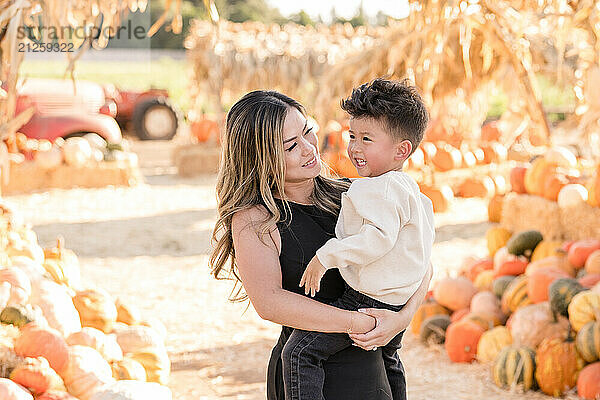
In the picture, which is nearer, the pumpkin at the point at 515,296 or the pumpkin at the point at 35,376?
the pumpkin at the point at 35,376

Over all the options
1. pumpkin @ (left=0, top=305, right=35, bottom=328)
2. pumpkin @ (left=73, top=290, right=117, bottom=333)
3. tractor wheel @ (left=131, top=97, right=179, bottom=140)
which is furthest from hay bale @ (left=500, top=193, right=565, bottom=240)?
tractor wheel @ (left=131, top=97, right=179, bottom=140)

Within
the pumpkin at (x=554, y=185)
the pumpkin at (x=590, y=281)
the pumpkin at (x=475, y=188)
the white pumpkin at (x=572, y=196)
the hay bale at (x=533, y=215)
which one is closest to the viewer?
the pumpkin at (x=590, y=281)

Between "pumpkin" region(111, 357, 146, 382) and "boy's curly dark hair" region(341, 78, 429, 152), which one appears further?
"pumpkin" region(111, 357, 146, 382)

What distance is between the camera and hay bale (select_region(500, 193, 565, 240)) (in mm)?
5965

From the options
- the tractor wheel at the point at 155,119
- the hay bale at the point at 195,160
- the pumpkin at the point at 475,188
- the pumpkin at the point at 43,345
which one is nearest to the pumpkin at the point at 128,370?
the pumpkin at the point at 43,345

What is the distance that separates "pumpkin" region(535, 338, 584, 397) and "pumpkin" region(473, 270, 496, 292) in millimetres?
1079

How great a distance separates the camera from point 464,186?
10.8m

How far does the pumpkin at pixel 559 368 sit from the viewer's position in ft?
12.7

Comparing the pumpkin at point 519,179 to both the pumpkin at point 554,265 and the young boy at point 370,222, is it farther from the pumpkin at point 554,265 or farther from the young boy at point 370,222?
the young boy at point 370,222

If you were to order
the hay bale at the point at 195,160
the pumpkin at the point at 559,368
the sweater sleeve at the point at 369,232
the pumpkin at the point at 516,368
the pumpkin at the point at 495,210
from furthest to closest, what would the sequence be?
the hay bale at the point at 195,160
the pumpkin at the point at 495,210
the pumpkin at the point at 516,368
the pumpkin at the point at 559,368
the sweater sleeve at the point at 369,232

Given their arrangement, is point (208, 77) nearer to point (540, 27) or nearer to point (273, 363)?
point (540, 27)

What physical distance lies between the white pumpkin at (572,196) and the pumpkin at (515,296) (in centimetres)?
131

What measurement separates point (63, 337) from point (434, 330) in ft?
7.61

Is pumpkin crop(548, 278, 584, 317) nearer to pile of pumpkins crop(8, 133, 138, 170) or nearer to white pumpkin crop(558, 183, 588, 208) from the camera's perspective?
white pumpkin crop(558, 183, 588, 208)
